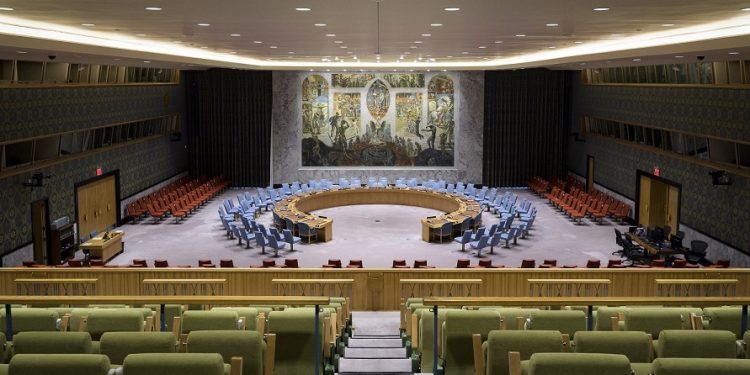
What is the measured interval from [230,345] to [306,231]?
15442mm

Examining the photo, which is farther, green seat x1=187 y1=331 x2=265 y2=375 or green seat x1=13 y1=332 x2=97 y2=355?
green seat x1=13 y1=332 x2=97 y2=355

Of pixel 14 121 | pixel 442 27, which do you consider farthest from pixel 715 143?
pixel 14 121

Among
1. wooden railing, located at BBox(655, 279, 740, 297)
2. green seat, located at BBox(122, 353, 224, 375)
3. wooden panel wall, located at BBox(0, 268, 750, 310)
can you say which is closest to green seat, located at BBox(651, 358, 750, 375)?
green seat, located at BBox(122, 353, 224, 375)

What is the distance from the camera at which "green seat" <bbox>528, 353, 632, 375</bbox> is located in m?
4.77

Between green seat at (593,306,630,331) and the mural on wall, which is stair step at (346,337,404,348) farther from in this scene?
the mural on wall

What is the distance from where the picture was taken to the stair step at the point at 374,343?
956 cm

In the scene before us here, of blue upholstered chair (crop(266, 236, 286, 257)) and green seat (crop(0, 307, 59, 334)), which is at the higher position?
green seat (crop(0, 307, 59, 334))

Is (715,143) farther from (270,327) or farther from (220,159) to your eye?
(220,159)

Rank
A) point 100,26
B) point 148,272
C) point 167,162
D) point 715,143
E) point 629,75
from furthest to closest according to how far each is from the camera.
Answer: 1. point 167,162
2. point 629,75
3. point 715,143
4. point 148,272
5. point 100,26

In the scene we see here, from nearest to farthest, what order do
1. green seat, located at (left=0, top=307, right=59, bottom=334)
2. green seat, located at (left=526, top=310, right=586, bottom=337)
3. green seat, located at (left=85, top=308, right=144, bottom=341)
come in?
1. green seat, located at (left=526, top=310, right=586, bottom=337)
2. green seat, located at (left=85, top=308, right=144, bottom=341)
3. green seat, located at (left=0, top=307, right=59, bottom=334)

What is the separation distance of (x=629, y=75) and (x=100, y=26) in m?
18.1

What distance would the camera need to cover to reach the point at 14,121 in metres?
17.4

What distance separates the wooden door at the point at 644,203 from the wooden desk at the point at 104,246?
15482mm

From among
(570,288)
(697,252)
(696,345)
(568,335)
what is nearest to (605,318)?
(568,335)
